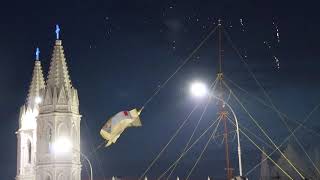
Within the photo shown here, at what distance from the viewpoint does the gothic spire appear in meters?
66.0

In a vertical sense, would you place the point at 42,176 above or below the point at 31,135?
below

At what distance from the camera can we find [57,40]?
67875mm

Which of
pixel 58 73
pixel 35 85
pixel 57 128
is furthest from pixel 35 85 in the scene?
pixel 57 128

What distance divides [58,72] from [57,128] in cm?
598

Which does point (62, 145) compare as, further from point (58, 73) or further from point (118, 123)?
point (118, 123)

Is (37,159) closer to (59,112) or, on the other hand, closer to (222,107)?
(59,112)

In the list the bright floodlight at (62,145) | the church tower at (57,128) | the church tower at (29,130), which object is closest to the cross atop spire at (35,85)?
the church tower at (29,130)

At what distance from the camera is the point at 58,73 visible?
66.2 meters

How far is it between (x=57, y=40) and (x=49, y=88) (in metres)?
5.62

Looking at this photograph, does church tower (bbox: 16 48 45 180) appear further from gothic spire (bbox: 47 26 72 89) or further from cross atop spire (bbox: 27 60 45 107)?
gothic spire (bbox: 47 26 72 89)

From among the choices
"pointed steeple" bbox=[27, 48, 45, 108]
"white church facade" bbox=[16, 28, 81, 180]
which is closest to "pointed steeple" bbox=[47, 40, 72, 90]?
"white church facade" bbox=[16, 28, 81, 180]

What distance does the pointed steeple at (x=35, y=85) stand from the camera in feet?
244

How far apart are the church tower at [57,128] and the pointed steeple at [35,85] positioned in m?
7.61

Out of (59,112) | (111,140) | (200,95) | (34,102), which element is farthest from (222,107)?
(34,102)
